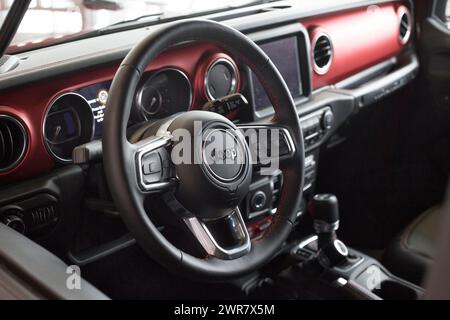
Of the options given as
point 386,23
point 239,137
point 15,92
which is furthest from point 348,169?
point 15,92

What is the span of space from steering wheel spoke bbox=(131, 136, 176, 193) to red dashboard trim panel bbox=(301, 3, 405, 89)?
3.08ft

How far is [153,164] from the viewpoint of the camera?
46.3 inches

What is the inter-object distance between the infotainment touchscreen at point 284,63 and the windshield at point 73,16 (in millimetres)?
310

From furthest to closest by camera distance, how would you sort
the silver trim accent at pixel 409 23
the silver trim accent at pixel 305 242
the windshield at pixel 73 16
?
1. the silver trim accent at pixel 409 23
2. the silver trim accent at pixel 305 242
3. the windshield at pixel 73 16

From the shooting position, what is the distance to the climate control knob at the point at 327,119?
195 cm

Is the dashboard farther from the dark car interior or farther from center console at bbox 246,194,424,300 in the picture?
center console at bbox 246,194,424,300

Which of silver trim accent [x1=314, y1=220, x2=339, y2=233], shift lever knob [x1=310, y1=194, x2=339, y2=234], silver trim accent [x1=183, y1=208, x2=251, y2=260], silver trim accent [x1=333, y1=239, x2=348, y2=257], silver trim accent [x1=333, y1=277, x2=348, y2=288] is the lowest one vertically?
silver trim accent [x1=333, y1=277, x2=348, y2=288]

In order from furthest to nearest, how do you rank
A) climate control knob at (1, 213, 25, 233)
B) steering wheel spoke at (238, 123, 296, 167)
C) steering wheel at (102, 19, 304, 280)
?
steering wheel spoke at (238, 123, 296, 167) < climate control knob at (1, 213, 25, 233) < steering wheel at (102, 19, 304, 280)

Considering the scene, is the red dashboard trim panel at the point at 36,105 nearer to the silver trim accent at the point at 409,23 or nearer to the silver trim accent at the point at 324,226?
the silver trim accent at the point at 324,226

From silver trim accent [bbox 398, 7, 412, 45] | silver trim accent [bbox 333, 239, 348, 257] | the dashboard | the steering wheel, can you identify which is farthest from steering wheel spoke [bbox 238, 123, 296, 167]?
silver trim accent [bbox 398, 7, 412, 45]

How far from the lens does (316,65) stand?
6.64ft

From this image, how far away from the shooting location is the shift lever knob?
1.72 m

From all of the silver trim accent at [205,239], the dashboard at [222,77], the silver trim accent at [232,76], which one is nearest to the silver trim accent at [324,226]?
the dashboard at [222,77]
